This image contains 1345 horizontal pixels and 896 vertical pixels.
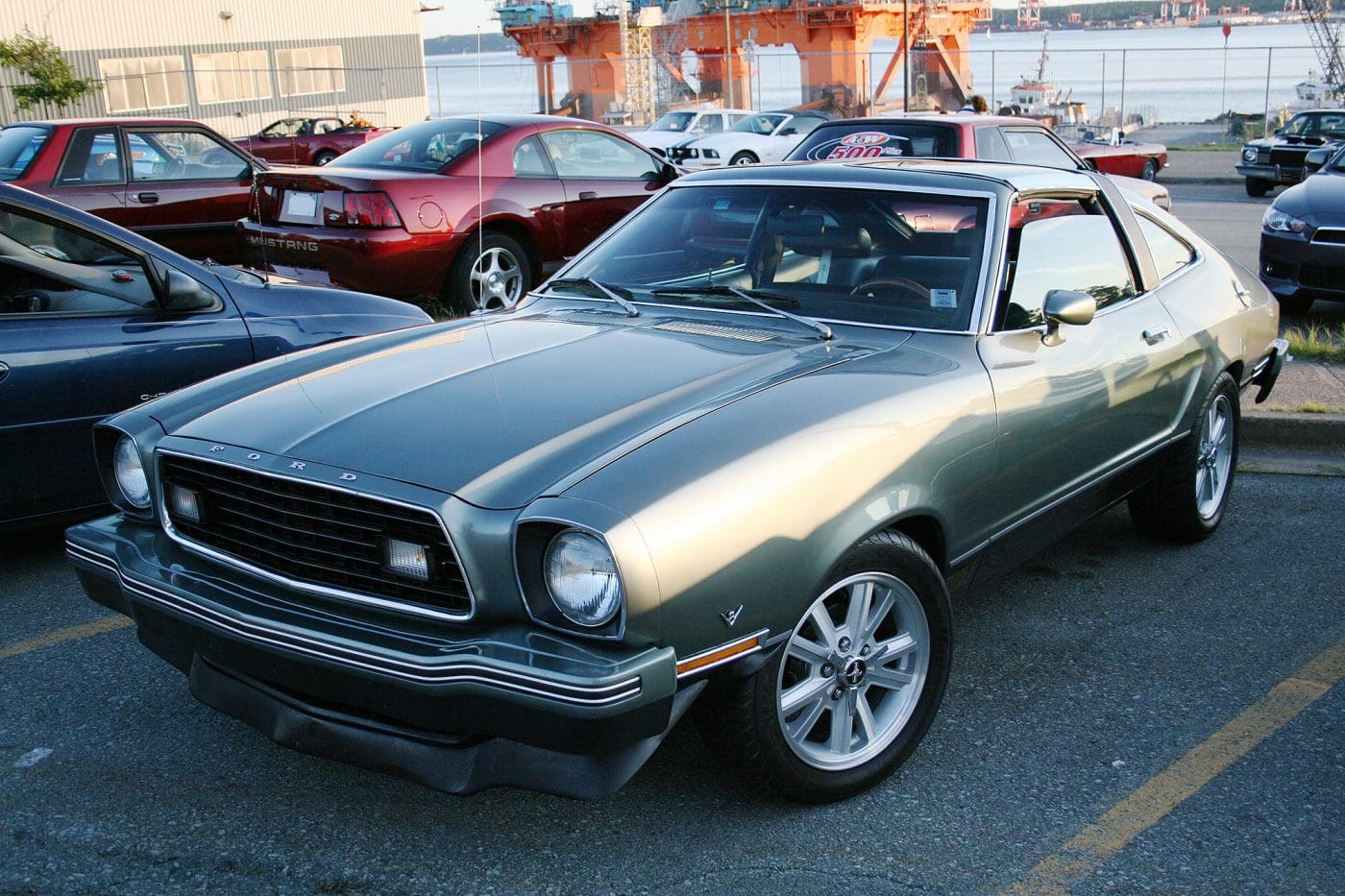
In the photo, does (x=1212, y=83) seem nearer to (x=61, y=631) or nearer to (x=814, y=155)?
(x=814, y=155)

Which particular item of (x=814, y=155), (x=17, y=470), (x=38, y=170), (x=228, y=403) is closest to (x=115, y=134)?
(x=38, y=170)

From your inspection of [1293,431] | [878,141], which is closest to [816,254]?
[1293,431]

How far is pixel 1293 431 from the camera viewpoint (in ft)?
21.4

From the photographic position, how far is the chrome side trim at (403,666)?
2.53 m

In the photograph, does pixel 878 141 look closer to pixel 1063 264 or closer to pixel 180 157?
pixel 180 157

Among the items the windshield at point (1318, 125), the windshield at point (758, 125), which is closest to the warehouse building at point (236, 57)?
the windshield at point (758, 125)

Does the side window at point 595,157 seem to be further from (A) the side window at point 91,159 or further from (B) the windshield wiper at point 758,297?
(B) the windshield wiper at point 758,297

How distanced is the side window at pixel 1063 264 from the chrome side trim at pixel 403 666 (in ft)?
6.37

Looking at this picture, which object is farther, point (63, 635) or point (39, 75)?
point (39, 75)

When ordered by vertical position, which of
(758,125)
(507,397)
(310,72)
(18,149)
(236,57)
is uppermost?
(236,57)

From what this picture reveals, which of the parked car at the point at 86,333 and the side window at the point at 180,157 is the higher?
the side window at the point at 180,157

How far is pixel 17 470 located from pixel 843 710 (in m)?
3.08

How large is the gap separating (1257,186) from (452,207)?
16138 millimetres

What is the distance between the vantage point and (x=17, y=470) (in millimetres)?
4559
